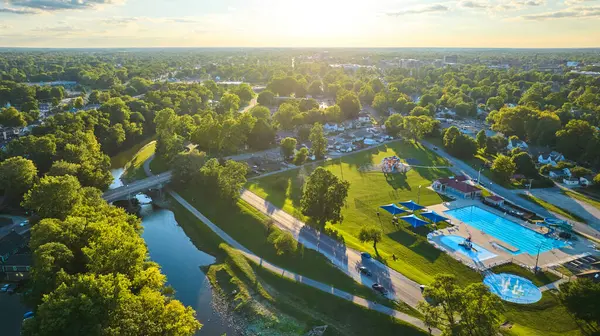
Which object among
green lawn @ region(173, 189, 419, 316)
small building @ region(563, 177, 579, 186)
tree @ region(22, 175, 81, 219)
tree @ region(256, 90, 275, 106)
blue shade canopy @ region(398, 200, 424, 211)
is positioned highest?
tree @ region(256, 90, 275, 106)

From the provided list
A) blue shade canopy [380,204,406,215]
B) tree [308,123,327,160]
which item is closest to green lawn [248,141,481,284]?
blue shade canopy [380,204,406,215]

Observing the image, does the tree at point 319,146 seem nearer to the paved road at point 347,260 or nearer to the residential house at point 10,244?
the paved road at point 347,260

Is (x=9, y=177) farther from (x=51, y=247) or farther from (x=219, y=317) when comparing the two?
(x=219, y=317)

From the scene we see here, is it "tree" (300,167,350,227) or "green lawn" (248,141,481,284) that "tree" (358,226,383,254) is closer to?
"green lawn" (248,141,481,284)

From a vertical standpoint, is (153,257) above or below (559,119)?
below

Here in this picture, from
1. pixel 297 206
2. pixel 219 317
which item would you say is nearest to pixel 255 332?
pixel 219 317

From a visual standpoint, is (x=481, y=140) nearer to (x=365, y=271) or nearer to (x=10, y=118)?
(x=365, y=271)
